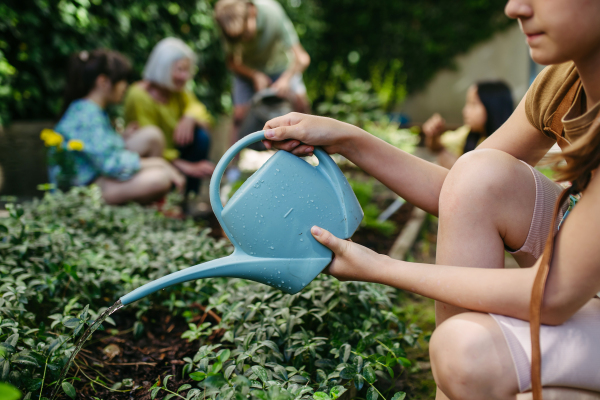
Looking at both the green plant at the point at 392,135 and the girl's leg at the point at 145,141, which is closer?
the girl's leg at the point at 145,141

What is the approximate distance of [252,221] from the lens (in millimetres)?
1074

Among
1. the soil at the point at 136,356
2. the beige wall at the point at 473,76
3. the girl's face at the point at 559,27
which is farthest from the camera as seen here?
the beige wall at the point at 473,76

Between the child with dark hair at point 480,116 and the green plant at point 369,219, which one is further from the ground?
the child with dark hair at point 480,116

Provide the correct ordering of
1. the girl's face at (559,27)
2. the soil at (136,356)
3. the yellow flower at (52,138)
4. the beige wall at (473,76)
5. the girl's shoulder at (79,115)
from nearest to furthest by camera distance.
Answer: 1. the girl's face at (559,27)
2. the soil at (136,356)
3. the yellow flower at (52,138)
4. the girl's shoulder at (79,115)
5. the beige wall at (473,76)

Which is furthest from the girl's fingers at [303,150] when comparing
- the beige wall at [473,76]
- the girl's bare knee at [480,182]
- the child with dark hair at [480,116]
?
the beige wall at [473,76]

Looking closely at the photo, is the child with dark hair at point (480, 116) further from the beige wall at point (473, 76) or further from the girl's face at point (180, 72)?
the beige wall at point (473, 76)

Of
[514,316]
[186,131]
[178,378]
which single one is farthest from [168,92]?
[514,316]

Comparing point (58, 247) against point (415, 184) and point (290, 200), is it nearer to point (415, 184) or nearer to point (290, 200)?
point (290, 200)

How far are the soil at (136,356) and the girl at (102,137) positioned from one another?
1464 mm

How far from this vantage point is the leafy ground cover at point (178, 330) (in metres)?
1.12

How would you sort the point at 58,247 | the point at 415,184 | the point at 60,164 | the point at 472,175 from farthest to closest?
1. the point at 60,164
2. the point at 58,247
3. the point at 415,184
4. the point at 472,175

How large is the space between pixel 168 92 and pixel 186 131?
0.37 m

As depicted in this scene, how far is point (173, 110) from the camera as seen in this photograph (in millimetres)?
3670

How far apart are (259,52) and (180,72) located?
718mm
